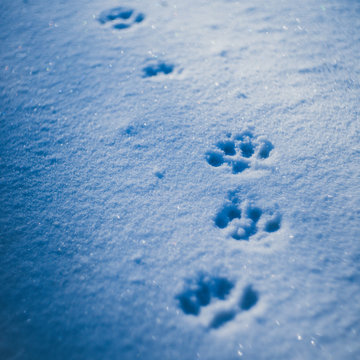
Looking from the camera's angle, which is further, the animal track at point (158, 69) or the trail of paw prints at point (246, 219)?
the animal track at point (158, 69)

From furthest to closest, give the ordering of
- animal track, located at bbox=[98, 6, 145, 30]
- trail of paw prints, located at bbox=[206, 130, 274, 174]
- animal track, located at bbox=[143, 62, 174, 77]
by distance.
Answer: animal track, located at bbox=[98, 6, 145, 30] < animal track, located at bbox=[143, 62, 174, 77] < trail of paw prints, located at bbox=[206, 130, 274, 174]

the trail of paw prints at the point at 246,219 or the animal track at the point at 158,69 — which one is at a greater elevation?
the animal track at the point at 158,69

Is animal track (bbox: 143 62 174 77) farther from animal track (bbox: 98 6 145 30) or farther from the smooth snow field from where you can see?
animal track (bbox: 98 6 145 30)

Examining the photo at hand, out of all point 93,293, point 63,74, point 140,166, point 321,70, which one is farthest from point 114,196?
point 321,70

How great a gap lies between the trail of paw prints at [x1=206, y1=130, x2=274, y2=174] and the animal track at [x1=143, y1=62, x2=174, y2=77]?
2.23ft

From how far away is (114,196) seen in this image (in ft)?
3.92

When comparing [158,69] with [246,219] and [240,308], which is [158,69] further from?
[240,308]

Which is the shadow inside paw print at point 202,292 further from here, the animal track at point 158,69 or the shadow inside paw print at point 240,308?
the animal track at point 158,69

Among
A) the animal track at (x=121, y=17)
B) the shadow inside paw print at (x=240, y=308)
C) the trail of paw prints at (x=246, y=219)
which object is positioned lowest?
the shadow inside paw print at (x=240, y=308)

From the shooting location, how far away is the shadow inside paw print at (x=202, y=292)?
0.94 meters

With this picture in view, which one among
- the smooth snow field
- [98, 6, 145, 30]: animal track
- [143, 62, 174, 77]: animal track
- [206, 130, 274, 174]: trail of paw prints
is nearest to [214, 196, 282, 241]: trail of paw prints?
the smooth snow field

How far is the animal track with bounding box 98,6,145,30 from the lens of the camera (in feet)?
6.12

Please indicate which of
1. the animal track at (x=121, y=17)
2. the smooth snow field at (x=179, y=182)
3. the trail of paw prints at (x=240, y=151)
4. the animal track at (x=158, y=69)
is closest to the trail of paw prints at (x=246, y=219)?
the smooth snow field at (x=179, y=182)

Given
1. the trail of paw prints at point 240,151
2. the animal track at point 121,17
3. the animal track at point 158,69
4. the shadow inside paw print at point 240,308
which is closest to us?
the shadow inside paw print at point 240,308
